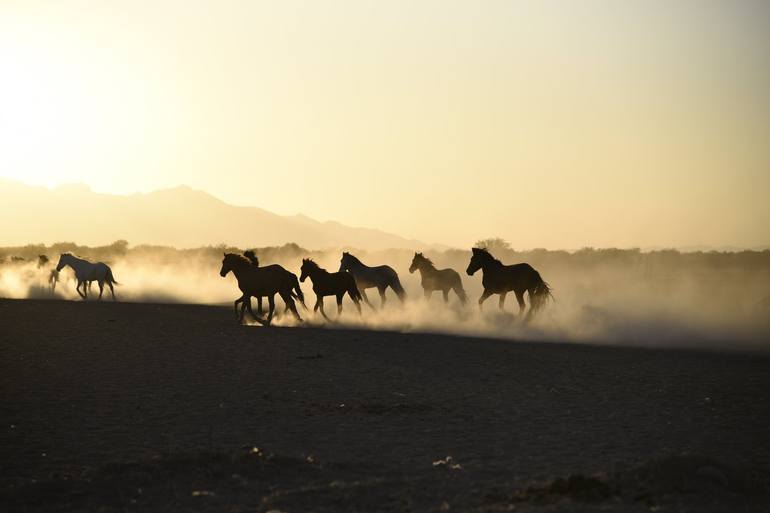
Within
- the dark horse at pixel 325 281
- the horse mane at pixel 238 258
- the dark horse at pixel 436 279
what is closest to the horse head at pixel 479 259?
the dark horse at pixel 436 279

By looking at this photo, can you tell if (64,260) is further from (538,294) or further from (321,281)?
(538,294)

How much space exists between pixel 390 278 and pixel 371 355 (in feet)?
39.8

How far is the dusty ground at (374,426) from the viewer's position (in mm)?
8977

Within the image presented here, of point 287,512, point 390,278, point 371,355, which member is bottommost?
point 287,512

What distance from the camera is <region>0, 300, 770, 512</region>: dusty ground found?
8977 mm

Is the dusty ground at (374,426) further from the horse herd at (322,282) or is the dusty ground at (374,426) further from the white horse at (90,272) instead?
the white horse at (90,272)

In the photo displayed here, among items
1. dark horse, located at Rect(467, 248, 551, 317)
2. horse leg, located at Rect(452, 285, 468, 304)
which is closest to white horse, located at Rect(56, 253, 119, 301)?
horse leg, located at Rect(452, 285, 468, 304)

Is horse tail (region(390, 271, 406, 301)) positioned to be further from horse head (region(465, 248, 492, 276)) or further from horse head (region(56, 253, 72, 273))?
horse head (region(56, 253, 72, 273))

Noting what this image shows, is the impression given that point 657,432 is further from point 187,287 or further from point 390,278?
point 187,287

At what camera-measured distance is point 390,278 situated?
105 ft

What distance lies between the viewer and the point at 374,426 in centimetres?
1264

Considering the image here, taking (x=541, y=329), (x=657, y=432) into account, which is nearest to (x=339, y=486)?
(x=657, y=432)

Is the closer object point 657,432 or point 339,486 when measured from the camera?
point 339,486

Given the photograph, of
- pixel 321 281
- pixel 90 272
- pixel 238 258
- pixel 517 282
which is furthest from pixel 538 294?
pixel 90 272
